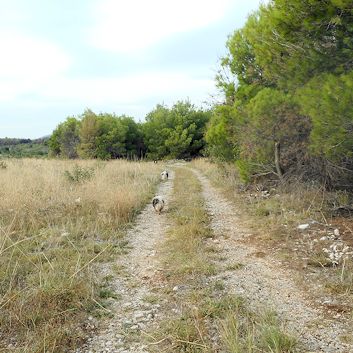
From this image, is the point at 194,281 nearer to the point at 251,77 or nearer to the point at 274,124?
the point at 274,124

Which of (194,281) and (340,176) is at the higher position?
(340,176)

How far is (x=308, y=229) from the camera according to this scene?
5.78 meters

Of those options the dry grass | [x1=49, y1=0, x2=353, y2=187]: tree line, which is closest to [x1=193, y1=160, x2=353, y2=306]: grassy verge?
[x1=49, y1=0, x2=353, y2=187]: tree line

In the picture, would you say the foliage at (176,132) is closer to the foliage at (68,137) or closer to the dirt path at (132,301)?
the foliage at (68,137)

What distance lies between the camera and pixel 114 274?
432cm

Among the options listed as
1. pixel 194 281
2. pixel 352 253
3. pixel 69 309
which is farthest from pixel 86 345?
pixel 352 253

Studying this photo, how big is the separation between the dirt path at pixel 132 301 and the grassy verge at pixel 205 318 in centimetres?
19

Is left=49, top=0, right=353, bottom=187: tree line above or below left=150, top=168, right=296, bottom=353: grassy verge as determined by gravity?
above

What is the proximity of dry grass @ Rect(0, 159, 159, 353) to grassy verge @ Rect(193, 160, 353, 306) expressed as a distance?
252 centimetres

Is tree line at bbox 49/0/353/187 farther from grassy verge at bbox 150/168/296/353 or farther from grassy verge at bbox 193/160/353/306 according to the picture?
grassy verge at bbox 150/168/296/353

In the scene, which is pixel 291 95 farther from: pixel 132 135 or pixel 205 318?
pixel 132 135

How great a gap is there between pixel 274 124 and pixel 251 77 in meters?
2.52

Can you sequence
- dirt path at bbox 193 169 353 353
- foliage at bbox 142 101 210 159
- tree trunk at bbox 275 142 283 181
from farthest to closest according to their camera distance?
foliage at bbox 142 101 210 159 < tree trunk at bbox 275 142 283 181 < dirt path at bbox 193 169 353 353

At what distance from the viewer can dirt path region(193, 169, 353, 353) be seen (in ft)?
9.16
